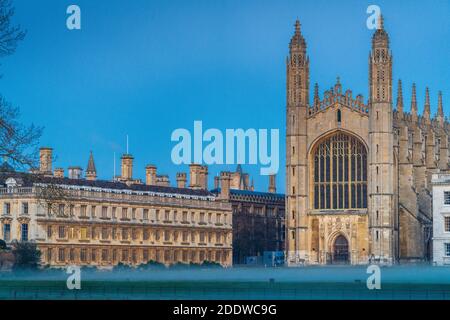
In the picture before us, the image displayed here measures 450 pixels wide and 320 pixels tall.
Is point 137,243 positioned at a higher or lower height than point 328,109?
lower

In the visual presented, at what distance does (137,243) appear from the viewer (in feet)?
286

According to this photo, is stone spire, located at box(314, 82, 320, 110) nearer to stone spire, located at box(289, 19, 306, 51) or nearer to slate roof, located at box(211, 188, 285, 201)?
stone spire, located at box(289, 19, 306, 51)

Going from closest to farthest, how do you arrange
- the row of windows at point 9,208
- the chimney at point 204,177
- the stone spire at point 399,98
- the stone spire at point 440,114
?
the row of windows at point 9,208, the stone spire at point 399,98, the chimney at point 204,177, the stone spire at point 440,114

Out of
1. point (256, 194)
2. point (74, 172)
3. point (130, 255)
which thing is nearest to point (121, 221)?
point (130, 255)

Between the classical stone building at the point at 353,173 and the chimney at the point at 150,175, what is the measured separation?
11.2 metres

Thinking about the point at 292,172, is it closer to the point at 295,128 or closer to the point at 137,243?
the point at 295,128

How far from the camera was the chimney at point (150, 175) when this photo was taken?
322 feet

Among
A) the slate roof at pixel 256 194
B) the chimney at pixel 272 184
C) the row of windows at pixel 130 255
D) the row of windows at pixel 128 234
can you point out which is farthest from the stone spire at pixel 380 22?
the chimney at pixel 272 184

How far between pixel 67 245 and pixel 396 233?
2738 cm

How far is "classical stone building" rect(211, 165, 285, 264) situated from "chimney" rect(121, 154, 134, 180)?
34.1 feet

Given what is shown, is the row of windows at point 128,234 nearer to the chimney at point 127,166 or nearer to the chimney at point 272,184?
the chimney at point 127,166

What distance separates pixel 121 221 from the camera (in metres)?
85.9
